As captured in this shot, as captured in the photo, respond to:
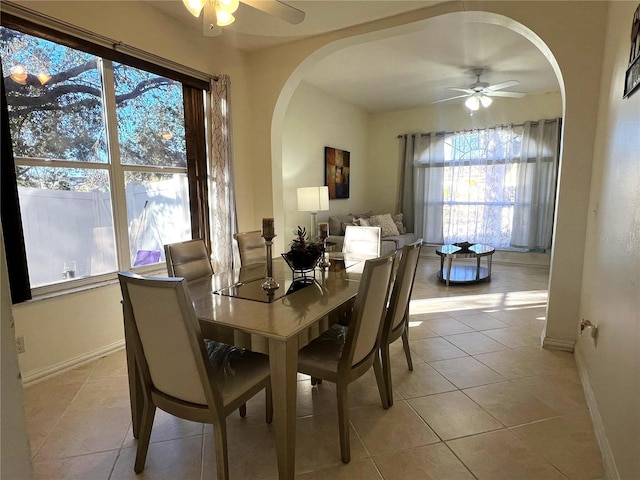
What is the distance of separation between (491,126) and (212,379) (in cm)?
611

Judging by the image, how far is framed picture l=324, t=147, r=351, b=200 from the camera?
5562mm

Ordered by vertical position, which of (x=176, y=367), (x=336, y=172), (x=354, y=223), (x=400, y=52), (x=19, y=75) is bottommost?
(x=176, y=367)

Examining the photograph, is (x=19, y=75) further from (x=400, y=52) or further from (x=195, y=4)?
(x=400, y=52)

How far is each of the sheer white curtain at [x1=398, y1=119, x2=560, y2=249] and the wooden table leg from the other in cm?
560

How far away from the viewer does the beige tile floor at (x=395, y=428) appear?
5.29 feet

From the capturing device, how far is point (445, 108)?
622 centimetres

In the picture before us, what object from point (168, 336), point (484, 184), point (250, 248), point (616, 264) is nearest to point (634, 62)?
point (616, 264)

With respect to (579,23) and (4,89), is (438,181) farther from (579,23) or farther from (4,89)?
(4,89)

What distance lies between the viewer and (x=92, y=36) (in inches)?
96.3

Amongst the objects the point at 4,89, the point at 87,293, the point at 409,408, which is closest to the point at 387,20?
the point at 4,89

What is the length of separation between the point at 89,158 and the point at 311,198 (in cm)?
245

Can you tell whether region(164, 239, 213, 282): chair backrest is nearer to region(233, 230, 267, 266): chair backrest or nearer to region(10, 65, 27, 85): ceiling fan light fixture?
region(233, 230, 267, 266): chair backrest

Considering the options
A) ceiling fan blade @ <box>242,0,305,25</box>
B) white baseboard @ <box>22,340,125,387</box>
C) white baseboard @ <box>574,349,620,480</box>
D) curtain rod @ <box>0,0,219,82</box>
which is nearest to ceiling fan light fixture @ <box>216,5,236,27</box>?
ceiling fan blade @ <box>242,0,305,25</box>

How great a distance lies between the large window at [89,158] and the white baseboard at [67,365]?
0.58m
